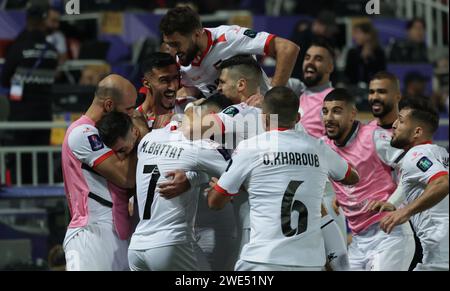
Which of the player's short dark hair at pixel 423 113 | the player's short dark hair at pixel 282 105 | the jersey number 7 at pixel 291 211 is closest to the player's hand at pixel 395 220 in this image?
the jersey number 7 at pixel 291 211

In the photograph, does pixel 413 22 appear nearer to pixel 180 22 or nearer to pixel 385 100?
pixel 385 100

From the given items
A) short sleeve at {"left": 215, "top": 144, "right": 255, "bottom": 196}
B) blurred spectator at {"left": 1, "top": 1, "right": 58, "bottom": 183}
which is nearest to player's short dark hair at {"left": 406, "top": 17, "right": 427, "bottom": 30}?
blurred spectator at {"left": 1, "top": 1, "right": 58, "bottom": 183}

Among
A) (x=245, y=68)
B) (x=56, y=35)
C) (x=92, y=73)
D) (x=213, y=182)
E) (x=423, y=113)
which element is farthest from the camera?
(x=56, y=35)

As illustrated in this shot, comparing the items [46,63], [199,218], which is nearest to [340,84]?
[46,63]

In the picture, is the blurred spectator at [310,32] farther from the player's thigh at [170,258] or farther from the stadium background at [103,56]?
the player's thigh at [170,258]

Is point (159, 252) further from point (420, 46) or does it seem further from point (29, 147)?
point (420, 46)

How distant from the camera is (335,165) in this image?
350 inches

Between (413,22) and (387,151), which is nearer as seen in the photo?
(387,151)

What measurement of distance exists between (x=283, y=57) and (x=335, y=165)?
4.59 feet

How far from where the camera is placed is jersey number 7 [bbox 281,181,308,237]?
8.41m

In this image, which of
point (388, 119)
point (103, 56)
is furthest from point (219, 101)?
point (103, 56)

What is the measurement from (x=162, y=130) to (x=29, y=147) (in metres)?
4.38

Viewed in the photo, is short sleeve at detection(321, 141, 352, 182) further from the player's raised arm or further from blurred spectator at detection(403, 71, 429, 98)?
blurred spectator at detection(403, 71, 429, 98)

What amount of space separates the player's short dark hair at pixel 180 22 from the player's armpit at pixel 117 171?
4.07 feet
